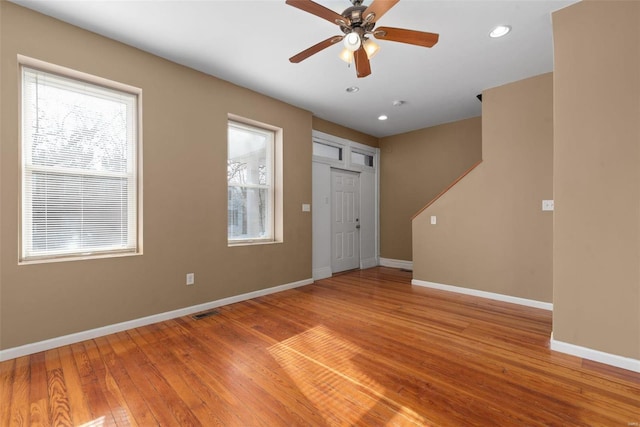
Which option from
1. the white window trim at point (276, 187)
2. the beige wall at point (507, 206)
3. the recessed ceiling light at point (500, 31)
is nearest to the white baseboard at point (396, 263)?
the beige wall at point (507, 206)

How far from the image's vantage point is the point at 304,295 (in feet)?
13.3

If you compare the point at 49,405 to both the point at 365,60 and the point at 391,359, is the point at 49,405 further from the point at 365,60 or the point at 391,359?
the point at 365,60

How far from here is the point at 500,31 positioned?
266 cm

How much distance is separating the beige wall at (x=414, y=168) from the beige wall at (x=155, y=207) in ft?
8.49

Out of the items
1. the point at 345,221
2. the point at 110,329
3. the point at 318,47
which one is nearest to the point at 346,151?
the point at 345,221

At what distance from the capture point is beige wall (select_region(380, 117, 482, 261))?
5160mm

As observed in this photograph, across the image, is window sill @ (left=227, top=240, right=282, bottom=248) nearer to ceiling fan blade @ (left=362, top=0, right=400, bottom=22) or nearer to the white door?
the white door

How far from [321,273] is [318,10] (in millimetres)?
4010

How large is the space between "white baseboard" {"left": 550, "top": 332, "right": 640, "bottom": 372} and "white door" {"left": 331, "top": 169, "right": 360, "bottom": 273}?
11.6 ft

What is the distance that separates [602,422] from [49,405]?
127 inches

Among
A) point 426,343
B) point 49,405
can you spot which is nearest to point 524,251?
point 426,343

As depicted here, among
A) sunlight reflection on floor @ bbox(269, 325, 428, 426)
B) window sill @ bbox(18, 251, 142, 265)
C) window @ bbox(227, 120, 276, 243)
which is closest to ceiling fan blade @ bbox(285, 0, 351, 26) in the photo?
window @ bbox(227, 120, 276, 243)

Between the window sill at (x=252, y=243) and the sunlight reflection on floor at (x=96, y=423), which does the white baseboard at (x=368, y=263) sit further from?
the sunlight reflection on floor at (x=96, y=423)

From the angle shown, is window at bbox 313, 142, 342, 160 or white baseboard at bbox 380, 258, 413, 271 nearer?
window at bbox 313, 142, 342, 160
